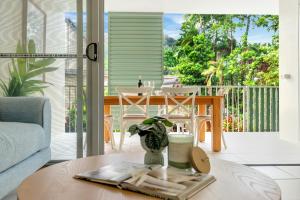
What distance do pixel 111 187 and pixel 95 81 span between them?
1.84 meters

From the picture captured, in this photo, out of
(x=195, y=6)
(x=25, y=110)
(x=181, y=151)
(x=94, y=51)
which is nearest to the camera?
(x=181, y=151)

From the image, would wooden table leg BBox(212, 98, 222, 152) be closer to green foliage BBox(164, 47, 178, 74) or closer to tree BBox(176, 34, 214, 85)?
tree BBox(176, 34, 214, 85)

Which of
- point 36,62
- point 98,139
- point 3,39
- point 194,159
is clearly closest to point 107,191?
point 194,159

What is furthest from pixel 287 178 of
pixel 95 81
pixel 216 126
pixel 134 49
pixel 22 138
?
pixel 134 49

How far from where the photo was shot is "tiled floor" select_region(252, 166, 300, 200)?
2.14 metres

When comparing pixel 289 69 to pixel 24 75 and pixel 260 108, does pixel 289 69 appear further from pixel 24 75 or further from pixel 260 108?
pixel 24 75

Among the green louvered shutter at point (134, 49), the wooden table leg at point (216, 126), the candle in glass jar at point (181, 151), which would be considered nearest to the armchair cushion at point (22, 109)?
the candle in glass jar at point (181, 151)

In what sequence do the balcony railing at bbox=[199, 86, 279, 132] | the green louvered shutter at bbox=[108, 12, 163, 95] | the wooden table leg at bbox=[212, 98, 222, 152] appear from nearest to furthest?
the wooden table leg at bbox=[212, 98, 222, 152] < the green louvered shutter at bbox=[108, 12, 163, 95] < the balcony railing at bbox=[199, 86, 279, 132]

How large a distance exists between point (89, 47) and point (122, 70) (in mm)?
3180

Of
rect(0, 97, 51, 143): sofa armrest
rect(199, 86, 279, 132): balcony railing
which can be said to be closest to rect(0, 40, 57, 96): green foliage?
rect(0, 97, 51, 143): sofa armrest

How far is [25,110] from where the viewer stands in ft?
8.22

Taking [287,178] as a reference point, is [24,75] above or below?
above

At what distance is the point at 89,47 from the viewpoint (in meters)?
2.71

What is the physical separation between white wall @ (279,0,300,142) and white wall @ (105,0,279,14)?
0.79m
